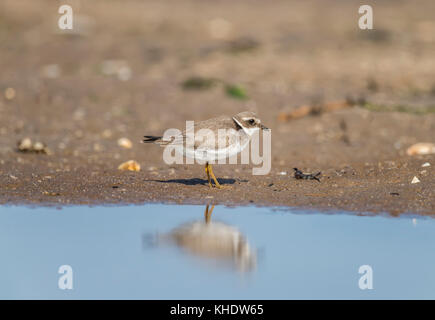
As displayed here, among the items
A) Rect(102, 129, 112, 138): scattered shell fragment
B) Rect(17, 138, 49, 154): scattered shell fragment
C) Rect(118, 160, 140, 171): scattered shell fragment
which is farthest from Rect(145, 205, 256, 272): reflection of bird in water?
Rect(102, 129, 112, 138): scattered shell fragment

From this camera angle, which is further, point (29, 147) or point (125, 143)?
point (125, 143)

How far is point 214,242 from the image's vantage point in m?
6.55

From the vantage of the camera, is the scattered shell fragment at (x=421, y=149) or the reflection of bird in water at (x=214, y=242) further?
the scattered shell fragment at (x=421, y=149)

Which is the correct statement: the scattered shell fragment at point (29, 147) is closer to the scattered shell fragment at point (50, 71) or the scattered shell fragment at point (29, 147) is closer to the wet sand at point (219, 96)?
the wet sand at point (219, 96)

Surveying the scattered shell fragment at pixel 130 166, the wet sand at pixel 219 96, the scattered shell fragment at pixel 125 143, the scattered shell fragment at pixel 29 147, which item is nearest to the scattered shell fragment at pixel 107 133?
the wet sand at pixel 219 96

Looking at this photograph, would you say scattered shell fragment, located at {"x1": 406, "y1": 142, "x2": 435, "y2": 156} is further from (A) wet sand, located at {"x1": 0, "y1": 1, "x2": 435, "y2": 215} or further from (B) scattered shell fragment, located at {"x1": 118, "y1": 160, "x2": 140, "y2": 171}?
(B) scattered shell fragment, located at {"x1": 118, "y1": 160, "x2": 140, "y2": 171}

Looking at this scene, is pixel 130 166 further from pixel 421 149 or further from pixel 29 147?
pixel 421 149

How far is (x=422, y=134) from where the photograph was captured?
1222cm

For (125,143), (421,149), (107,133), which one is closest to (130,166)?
(125,143)

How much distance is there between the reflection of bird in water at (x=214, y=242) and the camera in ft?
19.9
